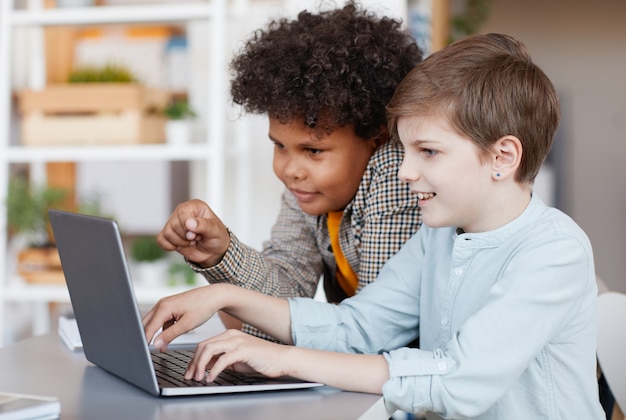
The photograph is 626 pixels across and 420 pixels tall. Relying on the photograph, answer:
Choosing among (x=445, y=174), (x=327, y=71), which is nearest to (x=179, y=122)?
(x=327, y=71)

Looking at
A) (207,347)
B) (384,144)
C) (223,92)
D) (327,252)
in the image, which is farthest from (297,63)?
(223,92)

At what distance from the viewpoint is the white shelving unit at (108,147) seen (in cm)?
241

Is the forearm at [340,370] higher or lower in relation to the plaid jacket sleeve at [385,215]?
lower

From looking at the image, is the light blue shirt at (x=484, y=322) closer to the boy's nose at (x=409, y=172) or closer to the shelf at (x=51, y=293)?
the boy's nose at (x=409, y=172)

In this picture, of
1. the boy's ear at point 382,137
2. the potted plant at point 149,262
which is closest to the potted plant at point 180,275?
the potted plant at point 149,262

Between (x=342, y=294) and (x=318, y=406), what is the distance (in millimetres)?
743

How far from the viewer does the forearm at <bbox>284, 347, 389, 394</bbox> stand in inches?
36.4

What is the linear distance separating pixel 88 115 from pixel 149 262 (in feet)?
1.58

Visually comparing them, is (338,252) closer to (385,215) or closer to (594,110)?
(385,215)

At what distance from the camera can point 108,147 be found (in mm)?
2479

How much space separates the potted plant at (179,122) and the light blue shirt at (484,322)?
4.58ft

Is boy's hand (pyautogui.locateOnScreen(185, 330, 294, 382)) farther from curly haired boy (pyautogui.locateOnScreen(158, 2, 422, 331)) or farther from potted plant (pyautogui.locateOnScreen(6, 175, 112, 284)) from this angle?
potted plant (pyautogui.locateOnScreen(6, 175, 112, 284))

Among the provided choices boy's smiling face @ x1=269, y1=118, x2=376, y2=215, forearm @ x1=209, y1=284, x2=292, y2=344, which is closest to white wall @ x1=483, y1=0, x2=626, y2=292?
boy's smiling face @ x1=269, y1=118, x2=376, y2=215

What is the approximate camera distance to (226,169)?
264 cm
